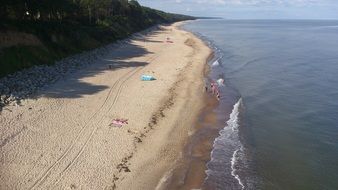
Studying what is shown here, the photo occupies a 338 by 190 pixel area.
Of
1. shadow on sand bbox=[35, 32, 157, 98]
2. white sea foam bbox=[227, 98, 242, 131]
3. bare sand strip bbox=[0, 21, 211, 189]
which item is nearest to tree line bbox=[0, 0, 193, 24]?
shadow on sand bbox=[35, 32, 157, 98]

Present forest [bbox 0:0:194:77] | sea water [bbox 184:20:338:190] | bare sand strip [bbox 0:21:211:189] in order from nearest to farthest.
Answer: bare sand strip [bbox 0:21:211:189] → sea water [bbox 184:20:338:190] → forest [bbox 0:0:194:77]

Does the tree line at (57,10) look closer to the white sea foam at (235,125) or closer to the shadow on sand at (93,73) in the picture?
the shadow on sand at (93,73)

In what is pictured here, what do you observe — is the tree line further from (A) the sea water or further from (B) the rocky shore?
(A) the sea water

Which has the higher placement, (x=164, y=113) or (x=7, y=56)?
(x=7, y=56)

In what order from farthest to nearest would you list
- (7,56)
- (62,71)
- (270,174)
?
(62,71), (7,56), (270,174)

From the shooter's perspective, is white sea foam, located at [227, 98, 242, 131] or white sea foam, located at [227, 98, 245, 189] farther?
white sea foam, located at [227, 98, 242, 131]

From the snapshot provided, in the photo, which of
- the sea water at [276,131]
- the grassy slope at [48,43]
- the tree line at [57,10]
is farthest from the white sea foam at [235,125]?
the tree line at [57,10]

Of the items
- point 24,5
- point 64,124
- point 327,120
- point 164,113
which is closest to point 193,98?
point 164,113

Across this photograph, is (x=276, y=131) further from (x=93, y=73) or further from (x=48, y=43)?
(x=48, y=43)

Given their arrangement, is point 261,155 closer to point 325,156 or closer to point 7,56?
point 325,156
